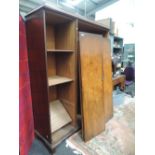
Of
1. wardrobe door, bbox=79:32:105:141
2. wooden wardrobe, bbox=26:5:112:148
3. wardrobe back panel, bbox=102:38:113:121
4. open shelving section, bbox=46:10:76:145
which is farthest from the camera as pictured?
wardrobe back panel, bbox=102:38:113:121

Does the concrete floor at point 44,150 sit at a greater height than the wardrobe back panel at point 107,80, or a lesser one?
lesser

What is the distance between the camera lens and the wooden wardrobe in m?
1.82

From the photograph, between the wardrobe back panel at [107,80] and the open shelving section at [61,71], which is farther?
the wardrobe back panel at [107,80]

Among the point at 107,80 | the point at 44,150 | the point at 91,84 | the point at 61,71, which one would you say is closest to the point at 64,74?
the point at 61,71

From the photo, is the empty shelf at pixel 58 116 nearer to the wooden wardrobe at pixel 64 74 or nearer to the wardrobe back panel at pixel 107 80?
the wooden wardrobe at pixel 64 74

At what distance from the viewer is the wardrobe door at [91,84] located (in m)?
2.02

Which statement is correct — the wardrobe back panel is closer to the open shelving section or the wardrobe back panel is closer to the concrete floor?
the open shelving section

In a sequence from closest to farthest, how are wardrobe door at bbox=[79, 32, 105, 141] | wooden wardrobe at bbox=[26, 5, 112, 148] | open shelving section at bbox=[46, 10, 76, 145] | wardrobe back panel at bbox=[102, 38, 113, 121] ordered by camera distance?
1. wooden wardrobe at bbox=[26, 5, 112, 148]
2. wardrobe door at bbox=[79, 32, 105, 141]
3. open shelving section at bbox=[46, 10, 76, 145]
4. wardrobe back panel at bbox=[102, 38, 113, 121]

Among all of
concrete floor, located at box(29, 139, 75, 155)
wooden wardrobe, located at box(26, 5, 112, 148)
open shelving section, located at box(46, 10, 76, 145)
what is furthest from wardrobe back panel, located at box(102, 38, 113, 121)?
concrete floor, located at box(29, 139, 75, 155)

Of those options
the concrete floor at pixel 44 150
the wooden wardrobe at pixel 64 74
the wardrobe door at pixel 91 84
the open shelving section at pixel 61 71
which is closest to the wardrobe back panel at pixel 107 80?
the wooden wardrobe at pixel 64 74

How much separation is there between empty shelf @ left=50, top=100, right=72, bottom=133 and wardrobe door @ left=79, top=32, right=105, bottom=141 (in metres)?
0.41
